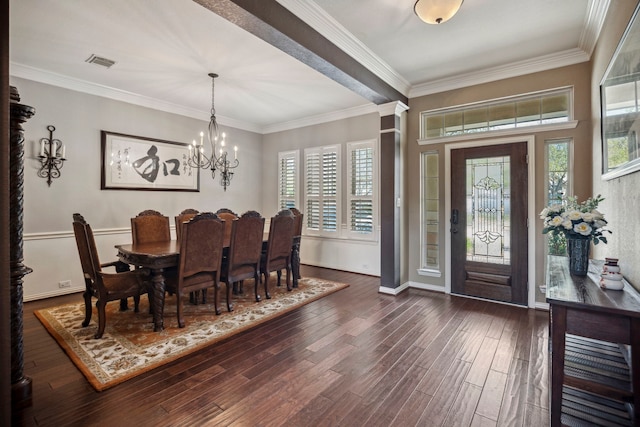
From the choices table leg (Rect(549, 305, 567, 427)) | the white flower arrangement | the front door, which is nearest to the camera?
table leg (Rect(549, 305, 567, 427))

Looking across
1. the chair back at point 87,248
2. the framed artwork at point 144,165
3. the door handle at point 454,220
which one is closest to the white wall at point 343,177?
the door handle at point 454,220

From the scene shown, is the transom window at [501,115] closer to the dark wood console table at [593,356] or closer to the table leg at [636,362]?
the dark wood console table at [593,356]

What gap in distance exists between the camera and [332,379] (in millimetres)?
2225

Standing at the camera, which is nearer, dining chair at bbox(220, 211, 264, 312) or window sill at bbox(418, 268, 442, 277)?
dining chair at bbox(220, 211, 264, 312)

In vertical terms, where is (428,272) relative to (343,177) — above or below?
below

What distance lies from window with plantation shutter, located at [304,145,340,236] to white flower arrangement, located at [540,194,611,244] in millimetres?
3778

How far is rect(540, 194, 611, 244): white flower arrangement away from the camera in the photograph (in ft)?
6.54

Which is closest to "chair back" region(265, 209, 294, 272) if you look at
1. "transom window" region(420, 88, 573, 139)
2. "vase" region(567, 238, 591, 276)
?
"transom window" region(420, 88, 573, 139)

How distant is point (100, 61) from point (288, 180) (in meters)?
3.63

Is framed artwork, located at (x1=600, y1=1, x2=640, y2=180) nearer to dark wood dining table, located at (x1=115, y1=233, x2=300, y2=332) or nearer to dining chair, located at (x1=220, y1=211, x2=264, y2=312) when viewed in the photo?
dining chair, located at (x1=220, y1=211, x2=264, y2=312)

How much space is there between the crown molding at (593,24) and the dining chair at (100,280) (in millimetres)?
4607

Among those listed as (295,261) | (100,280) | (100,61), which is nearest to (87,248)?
(100,280)

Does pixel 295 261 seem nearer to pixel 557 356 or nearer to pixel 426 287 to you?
pixel 426 287

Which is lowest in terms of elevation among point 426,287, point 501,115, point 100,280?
point 426,287
